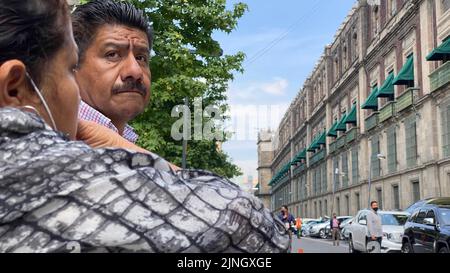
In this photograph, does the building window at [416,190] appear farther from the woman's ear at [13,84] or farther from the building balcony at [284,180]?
the building balcony at [284,180]

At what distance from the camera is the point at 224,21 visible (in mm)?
13859

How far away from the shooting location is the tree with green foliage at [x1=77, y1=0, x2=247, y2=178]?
40.8 ft

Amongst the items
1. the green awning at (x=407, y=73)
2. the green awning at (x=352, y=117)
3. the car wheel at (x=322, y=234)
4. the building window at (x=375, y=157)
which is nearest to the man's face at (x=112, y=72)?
the green awning at (x=407, y=73)

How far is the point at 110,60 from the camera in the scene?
1.75 m

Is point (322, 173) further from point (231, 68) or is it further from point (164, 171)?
point (164, 171)

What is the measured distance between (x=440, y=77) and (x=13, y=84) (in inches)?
1031

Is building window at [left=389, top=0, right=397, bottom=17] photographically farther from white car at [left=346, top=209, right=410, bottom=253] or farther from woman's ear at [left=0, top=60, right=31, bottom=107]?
woman's ear at [left=0, top=60, right=31, bottom=107]

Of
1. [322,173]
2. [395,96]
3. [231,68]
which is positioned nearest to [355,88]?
[395,96]

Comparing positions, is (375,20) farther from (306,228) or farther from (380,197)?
(306,228)

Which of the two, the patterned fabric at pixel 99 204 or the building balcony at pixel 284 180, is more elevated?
the building balcony at pixel 284 180

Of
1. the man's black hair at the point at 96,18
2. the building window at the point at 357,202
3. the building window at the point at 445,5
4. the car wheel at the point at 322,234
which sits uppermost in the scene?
the building window at the point at 445,5

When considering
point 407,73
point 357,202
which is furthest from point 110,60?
point 357,202

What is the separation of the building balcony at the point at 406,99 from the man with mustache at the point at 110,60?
28.5 meters

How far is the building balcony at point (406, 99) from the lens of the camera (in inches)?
1121
